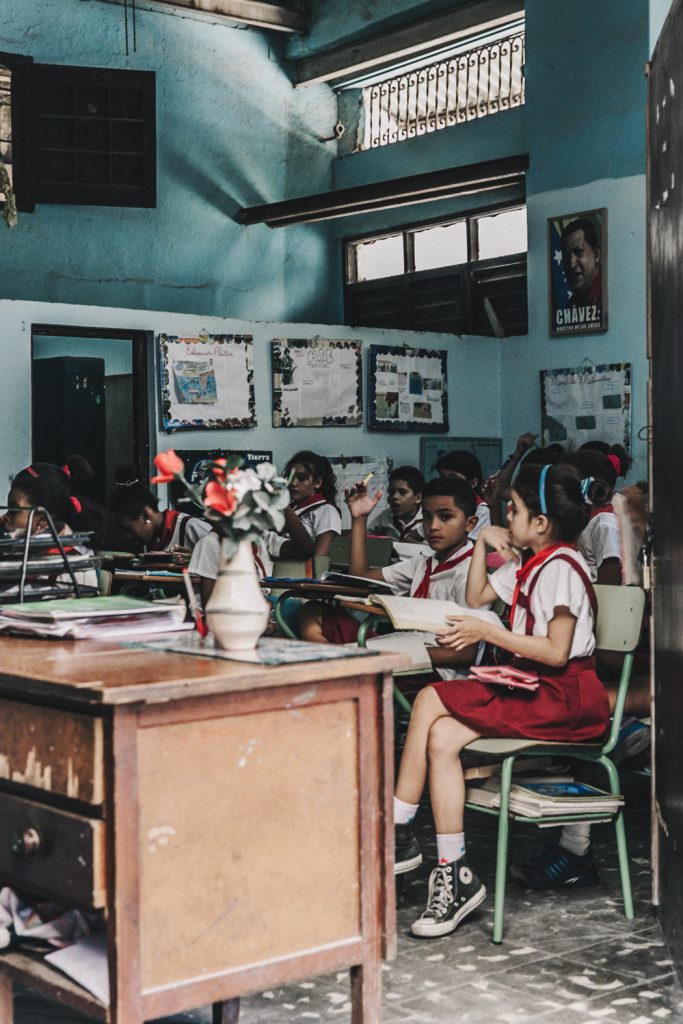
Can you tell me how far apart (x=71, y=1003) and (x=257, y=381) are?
6.08 m

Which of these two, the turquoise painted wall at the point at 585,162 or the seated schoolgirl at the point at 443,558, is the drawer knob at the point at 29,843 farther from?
the turquoise painted wall at the point at 585,162

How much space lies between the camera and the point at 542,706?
3.52 meters

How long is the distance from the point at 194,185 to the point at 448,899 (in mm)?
7601

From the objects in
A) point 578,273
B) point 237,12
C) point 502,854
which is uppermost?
point 237,12

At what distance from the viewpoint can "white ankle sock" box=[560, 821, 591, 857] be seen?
376 cm

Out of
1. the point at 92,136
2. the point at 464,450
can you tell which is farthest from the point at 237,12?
the point at 464,450

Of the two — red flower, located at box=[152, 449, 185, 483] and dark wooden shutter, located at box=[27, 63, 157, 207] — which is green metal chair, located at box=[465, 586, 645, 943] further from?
dark wooden shutter, located at box=[27, 63, 157, 207]

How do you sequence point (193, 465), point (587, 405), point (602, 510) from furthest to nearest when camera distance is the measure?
point (587, 405) < point (193, 465) < point (602, 510)

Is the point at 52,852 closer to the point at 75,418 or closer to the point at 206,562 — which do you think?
the point at 206,562

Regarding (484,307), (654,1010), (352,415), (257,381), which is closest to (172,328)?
(257,381)

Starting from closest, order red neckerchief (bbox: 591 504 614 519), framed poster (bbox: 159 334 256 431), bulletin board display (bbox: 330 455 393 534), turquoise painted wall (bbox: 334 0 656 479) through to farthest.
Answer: red neckerchief (bbox: 591 504 614 519), framed poster (bbox: 159 334 256 431), turquoise painted wall (bbox: 334 0 656 479), bulletin board display (bbox: 330 455 393 534)

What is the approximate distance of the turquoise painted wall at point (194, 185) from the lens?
926cm

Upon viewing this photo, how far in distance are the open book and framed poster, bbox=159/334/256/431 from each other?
4206 millimetres

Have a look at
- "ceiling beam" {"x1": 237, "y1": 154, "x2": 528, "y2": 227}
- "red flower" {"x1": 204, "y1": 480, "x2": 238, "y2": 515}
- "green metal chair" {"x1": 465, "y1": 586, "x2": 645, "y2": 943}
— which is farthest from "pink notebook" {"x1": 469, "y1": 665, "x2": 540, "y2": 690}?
"ceiling beam" {"x1": 237, "y1": 154, "x2": 528, "y2": 227}
